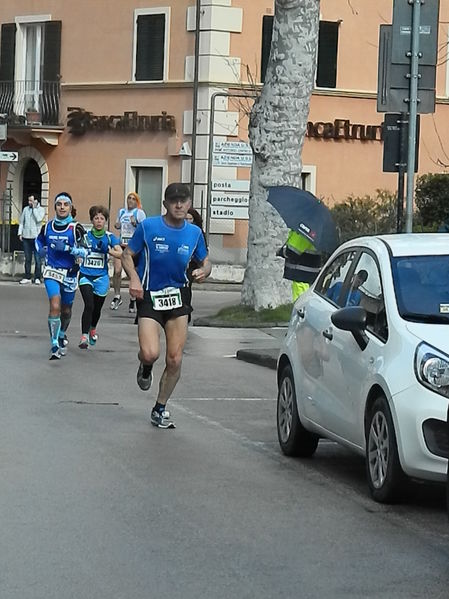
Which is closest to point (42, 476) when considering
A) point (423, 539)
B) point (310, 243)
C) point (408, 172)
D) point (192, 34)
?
point (423, 539)

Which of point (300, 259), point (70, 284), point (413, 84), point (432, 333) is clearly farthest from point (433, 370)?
point (300, 259)

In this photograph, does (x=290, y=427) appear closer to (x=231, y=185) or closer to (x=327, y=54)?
(x=231, y=185)

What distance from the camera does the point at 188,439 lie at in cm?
1162

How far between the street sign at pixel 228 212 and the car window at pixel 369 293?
24783 millimetres

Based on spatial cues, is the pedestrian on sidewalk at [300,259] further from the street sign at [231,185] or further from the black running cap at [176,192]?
the street sign at [231,185]

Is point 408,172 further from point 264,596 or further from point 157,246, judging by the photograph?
point 264,596

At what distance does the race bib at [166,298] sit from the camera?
39.9 ft

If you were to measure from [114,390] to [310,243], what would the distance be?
162 inches

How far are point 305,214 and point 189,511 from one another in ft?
30.6

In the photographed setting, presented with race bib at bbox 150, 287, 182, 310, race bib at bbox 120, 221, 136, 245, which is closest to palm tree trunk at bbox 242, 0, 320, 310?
race bib at bbox 120, 221, 136, 245

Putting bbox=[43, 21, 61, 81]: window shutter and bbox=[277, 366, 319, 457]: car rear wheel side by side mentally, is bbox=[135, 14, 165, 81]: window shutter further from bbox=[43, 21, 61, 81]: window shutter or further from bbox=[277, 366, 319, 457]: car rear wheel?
bbox=[277, 366, 319, 457]: car rear wheel

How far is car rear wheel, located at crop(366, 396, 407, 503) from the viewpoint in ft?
28.5

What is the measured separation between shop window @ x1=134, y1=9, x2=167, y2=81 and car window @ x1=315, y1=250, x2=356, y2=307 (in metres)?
26.1

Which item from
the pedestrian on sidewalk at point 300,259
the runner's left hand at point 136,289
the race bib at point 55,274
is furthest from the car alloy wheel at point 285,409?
the pedestrian on sidewalk at point 300,259
